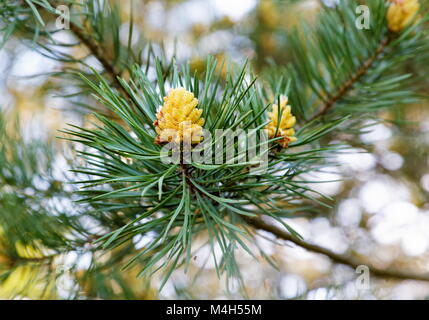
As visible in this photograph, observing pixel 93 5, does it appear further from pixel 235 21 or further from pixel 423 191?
pixel 423 191

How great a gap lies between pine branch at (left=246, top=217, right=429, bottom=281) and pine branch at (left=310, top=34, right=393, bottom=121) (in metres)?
0.14

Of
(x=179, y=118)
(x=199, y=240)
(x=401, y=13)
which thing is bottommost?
(x=199, y=240)

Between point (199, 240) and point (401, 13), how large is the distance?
0.74 meters

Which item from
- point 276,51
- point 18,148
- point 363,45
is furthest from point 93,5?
point 276,51

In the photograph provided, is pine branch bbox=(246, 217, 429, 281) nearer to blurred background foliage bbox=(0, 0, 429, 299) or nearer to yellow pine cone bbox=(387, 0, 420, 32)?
blurred background foliage bbox=(0, 0, 429, 299)

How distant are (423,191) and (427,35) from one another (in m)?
0.41

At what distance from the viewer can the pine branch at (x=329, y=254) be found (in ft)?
1.63

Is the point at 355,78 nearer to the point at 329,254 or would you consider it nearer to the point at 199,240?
the point at 329,254

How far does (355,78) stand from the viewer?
1.73 ft

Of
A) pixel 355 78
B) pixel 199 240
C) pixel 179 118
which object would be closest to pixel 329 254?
pixel 355 78

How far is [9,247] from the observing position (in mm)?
513

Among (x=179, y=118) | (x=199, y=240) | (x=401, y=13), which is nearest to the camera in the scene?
(x=179, y=118)
